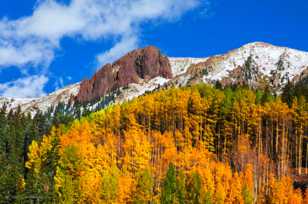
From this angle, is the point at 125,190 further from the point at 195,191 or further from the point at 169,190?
the point at 195,191

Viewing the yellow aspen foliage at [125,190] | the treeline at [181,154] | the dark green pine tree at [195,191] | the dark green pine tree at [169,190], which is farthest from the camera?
the treeline at [181,154]

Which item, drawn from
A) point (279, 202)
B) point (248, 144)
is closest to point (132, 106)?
point (248, 144)

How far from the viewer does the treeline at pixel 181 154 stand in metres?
83.5

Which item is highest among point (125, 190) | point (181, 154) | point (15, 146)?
point (181, 154)

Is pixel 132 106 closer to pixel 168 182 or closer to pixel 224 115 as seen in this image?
pixel 224 115

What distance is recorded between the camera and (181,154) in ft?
323

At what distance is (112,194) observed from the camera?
273 ft

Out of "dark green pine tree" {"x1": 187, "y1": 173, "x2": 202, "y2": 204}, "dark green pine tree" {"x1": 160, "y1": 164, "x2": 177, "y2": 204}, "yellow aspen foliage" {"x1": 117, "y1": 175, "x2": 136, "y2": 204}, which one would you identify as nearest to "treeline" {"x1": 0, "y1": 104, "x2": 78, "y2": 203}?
"yellow aspen foliage" {"x1": 117, "y1": 175, "x2": 136, "y2": 204}

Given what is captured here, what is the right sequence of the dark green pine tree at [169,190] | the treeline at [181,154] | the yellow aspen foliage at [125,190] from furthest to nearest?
the treeline at [181,154] < the yellow aspen foliage at [125,190] < the dark green pine tree at [169,190]

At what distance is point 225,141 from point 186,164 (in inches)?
699

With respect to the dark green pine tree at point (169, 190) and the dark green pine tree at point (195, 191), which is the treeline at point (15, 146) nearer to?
the dark green pine tree at point (169, 190)

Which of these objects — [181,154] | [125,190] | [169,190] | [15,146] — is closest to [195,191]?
[169,190]

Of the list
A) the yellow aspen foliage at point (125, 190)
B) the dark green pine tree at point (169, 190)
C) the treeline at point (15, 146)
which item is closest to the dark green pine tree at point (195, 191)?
the dark green pine tree at point (169, 190)

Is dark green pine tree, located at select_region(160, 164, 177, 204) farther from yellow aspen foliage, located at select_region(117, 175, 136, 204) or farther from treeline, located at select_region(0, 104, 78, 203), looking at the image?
treeline, located at select_region(0, 104, 78, 203)
